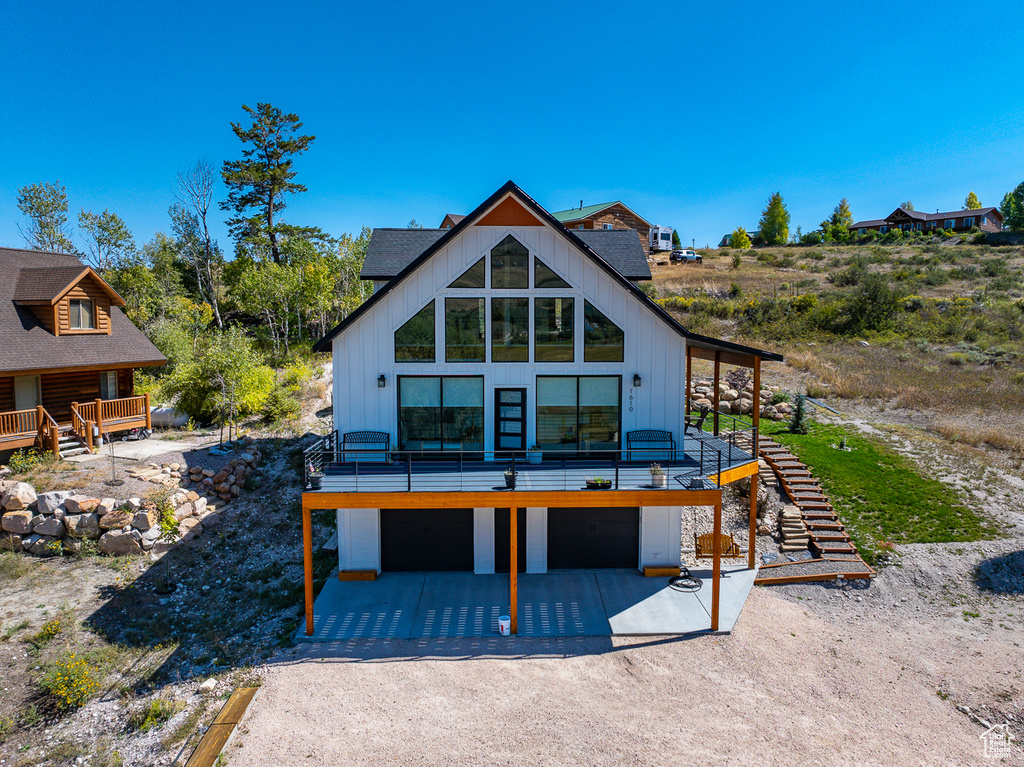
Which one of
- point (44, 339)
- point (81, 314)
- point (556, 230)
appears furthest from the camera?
point (81, 314)

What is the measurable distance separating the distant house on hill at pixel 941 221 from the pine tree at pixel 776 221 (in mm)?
9642

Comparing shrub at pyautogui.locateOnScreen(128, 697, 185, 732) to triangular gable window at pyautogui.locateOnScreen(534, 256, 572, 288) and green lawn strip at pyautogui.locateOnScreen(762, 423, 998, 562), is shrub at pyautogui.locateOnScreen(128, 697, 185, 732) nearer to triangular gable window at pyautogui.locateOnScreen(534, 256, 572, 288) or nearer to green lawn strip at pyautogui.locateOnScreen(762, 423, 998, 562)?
triangular gable window at pyautogui.locateOnScreen(534, 256, 572, 288)

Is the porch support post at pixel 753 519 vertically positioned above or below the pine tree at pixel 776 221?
below

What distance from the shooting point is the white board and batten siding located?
41.6 ft

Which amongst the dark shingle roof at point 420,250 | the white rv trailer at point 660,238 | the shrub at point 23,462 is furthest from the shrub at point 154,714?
the white rv trailer at point 660,238

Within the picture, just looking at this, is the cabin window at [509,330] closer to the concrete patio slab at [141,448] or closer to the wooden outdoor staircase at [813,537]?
the wooden outdoor staircase at [813,537]

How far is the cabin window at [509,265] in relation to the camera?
12688 mm

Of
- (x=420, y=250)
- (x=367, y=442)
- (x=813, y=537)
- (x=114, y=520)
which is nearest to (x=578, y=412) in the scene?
(x=367, y=442)

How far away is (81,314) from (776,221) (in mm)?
77823

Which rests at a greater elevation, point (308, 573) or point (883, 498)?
point (883, 498)

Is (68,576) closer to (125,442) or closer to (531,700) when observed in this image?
(125,442)

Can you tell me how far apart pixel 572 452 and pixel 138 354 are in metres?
17.6

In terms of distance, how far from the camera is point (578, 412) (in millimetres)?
13172

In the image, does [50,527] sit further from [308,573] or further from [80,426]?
[308,573]
